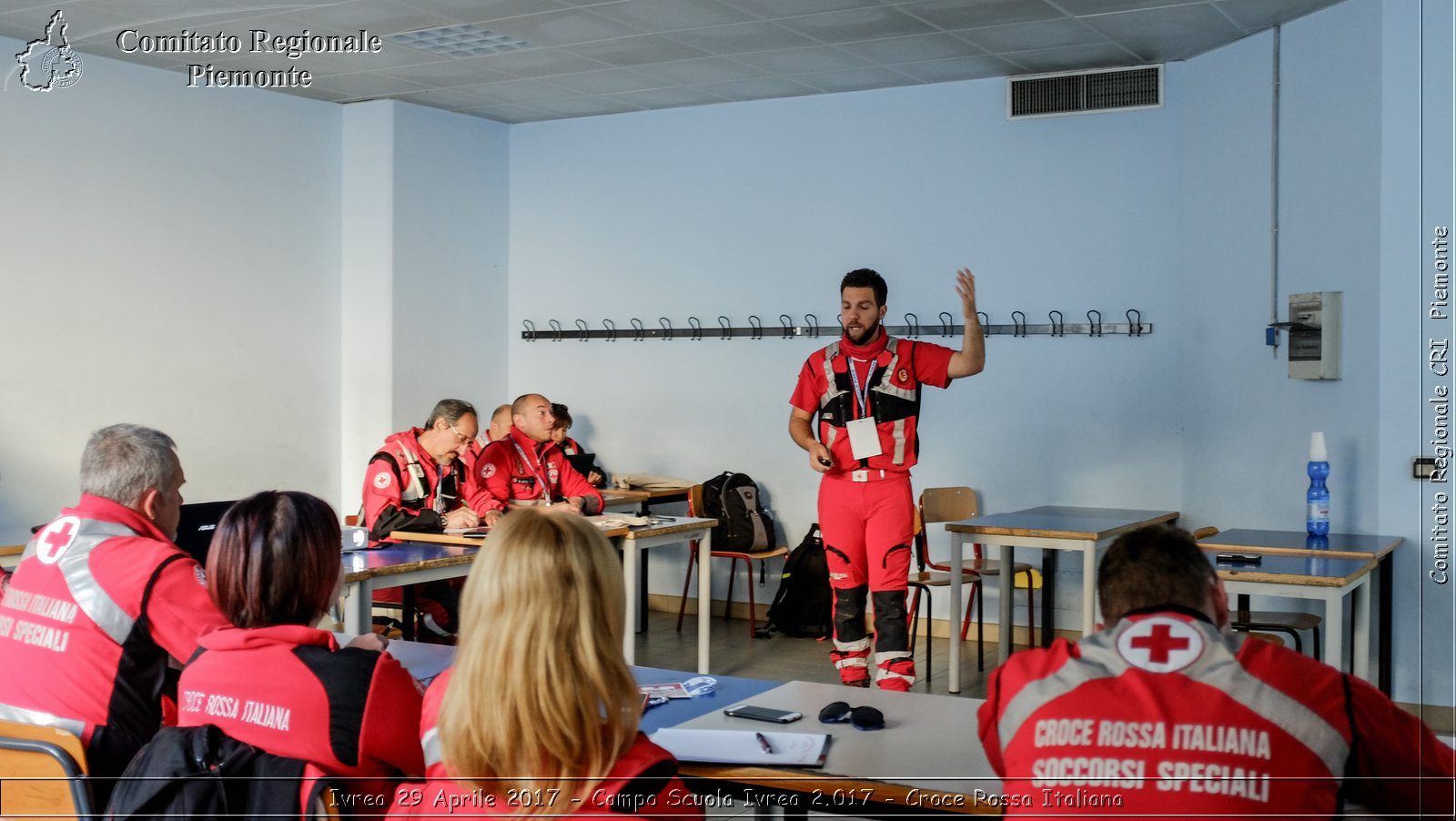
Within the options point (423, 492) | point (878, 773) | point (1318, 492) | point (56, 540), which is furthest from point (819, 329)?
point (878, 773)

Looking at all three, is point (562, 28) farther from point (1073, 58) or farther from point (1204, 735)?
point (1204, 735)

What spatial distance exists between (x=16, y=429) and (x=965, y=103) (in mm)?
5415

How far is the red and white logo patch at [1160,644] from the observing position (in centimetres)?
165

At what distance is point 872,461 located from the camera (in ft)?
16.6

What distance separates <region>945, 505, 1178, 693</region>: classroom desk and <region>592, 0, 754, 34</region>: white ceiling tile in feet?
8.76

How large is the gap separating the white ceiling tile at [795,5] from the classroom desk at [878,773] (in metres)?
4.23

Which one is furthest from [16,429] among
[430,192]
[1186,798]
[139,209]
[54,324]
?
[1186,798]

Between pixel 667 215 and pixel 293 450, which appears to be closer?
Answer: pixel 293 450

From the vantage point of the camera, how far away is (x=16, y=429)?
633 centimetres

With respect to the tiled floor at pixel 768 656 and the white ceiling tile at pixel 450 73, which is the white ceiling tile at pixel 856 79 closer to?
the white ceiling tile at pixel 450 73

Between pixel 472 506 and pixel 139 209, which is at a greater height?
pixel 139 209

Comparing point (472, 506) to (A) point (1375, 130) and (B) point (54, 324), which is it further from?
(A) point (1375, 130)

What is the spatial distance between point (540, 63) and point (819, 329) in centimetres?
229

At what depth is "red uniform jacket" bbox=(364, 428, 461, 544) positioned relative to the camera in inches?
215
